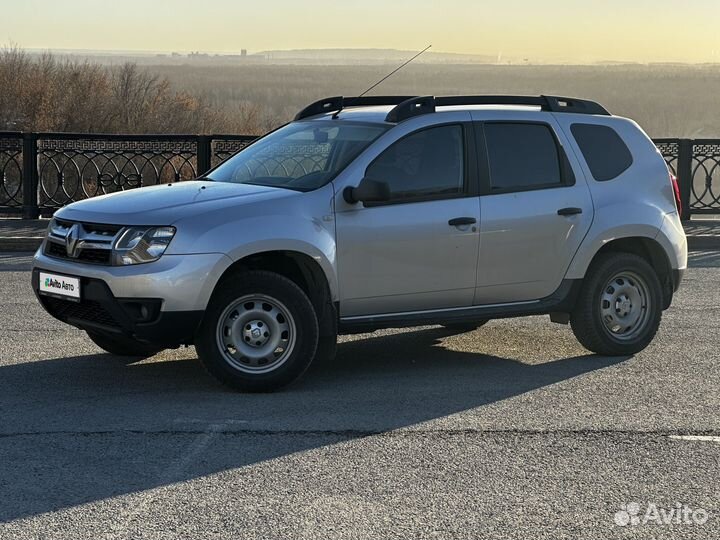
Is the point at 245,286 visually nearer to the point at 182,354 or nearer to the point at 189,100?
the point at 182,354

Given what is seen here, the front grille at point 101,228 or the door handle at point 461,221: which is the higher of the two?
the door handle at point 461,221

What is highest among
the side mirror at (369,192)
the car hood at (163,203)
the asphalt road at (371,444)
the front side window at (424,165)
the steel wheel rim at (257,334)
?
the front side window at (424,165)

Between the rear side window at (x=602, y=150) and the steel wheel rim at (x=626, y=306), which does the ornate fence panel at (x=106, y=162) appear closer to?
the rear side window at (x=602, y=150)

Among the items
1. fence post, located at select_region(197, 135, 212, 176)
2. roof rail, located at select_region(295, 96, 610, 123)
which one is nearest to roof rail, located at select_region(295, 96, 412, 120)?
roof rail, located at select_region(295, 96, 610, 123)

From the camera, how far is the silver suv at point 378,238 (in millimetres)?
7340

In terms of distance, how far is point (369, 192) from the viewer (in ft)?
→ 25.1

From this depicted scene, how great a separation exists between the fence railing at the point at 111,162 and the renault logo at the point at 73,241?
36.1 feet

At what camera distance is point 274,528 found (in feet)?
16.5

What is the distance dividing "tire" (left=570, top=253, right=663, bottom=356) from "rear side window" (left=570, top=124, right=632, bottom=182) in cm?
63

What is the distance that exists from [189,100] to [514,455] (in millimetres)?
45675

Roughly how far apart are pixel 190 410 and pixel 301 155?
Result: 2169mm

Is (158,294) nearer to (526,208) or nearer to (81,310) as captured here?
(81,310)

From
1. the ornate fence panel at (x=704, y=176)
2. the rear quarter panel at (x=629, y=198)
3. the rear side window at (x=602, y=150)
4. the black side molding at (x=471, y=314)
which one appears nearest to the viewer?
the black side molding at (x=471, y=314)

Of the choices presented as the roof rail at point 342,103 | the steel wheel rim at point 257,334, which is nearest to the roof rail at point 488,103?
the roof rail at point 342,103
